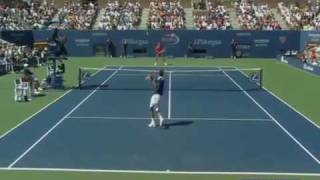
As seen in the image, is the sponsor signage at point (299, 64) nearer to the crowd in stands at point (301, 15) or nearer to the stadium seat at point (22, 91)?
the crowd in stands at point (301, 15)

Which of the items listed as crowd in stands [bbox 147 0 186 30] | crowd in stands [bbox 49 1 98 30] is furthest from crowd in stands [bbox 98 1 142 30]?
crowd in stands [bbox 147 0 186 30]

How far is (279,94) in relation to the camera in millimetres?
27953

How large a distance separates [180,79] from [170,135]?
1659 cm

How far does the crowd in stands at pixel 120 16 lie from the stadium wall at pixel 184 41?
270 centimetres

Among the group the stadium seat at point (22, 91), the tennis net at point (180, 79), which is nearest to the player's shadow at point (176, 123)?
the tennis net at point (180, 79)

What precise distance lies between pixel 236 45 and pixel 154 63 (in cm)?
915

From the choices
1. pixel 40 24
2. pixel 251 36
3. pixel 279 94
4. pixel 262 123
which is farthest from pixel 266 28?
pixel 262 123

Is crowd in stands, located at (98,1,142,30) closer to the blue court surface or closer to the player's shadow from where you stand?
the blue court surface

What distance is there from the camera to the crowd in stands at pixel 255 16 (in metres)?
54.4

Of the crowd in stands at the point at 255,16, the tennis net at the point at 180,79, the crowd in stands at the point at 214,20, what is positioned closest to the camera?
the tennis net at the point at 180,79

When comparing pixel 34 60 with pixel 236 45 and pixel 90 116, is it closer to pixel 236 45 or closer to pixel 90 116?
pixel 236 45

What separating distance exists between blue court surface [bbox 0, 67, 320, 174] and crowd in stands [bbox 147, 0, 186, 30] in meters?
26.3

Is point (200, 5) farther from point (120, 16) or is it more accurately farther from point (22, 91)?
point (22, 91)

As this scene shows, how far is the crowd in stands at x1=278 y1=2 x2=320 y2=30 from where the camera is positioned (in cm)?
5362
